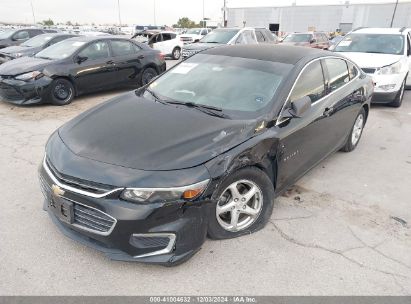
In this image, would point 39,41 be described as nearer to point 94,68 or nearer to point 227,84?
point 94,68

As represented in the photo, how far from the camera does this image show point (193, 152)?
2.64m

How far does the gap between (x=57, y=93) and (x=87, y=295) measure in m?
6.19

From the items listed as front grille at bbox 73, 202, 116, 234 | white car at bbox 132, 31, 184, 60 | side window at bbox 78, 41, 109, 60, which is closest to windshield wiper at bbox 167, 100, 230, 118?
front grille at bbox 73, 202, 116, 234

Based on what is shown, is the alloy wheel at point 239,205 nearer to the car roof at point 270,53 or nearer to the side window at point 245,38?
the car roof at point 270,53

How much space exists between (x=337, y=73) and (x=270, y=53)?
1092 millimetres

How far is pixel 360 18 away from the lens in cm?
7519

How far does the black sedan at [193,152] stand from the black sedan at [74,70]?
4.39 m

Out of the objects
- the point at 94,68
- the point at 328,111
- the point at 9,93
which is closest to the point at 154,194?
the point at 328,111

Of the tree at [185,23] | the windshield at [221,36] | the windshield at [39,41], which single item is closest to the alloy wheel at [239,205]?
the windshield at [221,36]

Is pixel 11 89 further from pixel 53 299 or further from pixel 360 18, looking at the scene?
pixel 360 18

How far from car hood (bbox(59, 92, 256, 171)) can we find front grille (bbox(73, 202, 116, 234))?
0.37 m

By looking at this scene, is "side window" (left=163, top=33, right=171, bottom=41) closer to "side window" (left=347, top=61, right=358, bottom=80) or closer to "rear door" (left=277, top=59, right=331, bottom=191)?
"side window" (left=347, top=61, right=358, bottom=80)

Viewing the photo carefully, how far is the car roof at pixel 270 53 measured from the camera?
381cm

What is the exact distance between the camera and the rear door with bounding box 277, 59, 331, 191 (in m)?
3.34
